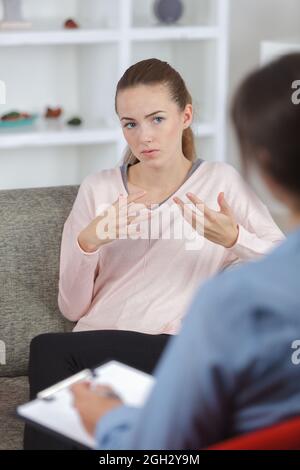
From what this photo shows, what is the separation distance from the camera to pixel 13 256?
226 centimetres

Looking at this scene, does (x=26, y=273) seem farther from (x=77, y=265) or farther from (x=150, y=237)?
(x=150, y=237)

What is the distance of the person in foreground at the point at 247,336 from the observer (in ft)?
3.27

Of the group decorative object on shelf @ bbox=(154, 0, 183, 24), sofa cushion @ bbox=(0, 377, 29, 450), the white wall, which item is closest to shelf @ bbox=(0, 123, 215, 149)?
decorative object on shelf @ bbox=(154, 0, 183, 24)

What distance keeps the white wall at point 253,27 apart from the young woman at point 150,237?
1825 millimetres

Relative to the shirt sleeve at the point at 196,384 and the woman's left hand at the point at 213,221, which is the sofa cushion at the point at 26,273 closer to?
the woman's left hand at the point at 213,221

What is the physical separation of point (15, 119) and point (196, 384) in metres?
2.79

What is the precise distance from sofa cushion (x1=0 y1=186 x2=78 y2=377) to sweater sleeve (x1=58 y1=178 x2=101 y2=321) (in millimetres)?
84

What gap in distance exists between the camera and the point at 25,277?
7.42ft

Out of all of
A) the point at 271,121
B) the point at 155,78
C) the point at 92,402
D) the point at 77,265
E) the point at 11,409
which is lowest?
the point at 11,409

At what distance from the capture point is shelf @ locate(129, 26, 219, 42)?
144 inches

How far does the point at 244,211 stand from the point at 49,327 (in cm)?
56

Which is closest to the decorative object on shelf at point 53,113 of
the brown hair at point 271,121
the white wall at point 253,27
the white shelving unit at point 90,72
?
the white shelving unit at point 90,72

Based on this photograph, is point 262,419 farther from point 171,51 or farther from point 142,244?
point 171,51

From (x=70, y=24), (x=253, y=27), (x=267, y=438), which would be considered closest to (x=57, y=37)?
(x=70, y=24)
